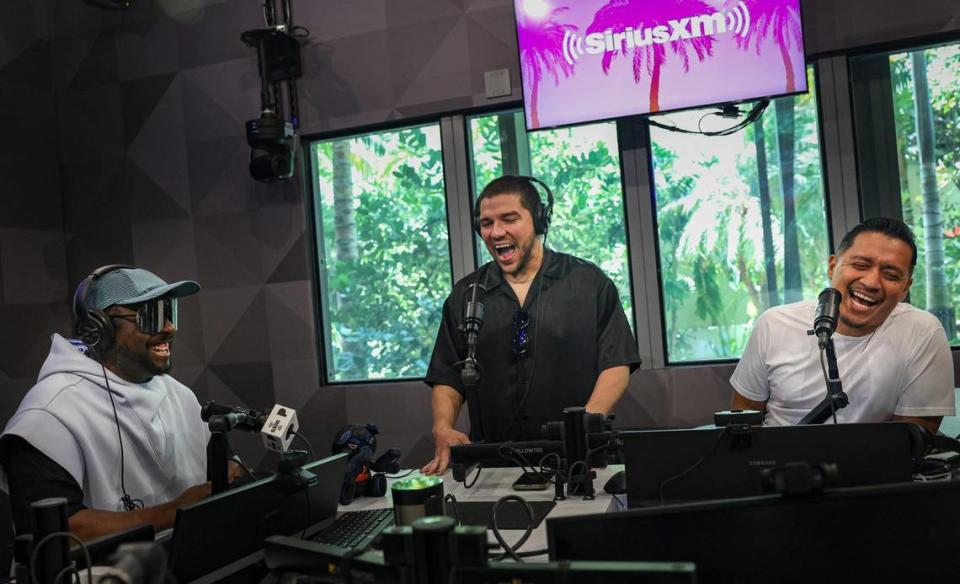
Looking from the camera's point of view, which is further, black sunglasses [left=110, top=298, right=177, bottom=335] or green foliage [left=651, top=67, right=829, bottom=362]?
green foliage [left=651, top=67, right=829, bottom=362]

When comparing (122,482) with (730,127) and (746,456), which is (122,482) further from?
(730,127)

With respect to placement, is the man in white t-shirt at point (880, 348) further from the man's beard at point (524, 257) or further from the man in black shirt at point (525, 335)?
the man's beard at point (524, 257)

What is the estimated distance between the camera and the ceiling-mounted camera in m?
4.39

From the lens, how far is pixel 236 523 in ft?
5.11

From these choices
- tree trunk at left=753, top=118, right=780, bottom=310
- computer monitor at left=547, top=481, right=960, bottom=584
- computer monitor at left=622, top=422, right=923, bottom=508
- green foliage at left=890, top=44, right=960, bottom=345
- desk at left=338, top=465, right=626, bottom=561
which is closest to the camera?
computer monitor at left=547, top=481, right=960, bottom=584

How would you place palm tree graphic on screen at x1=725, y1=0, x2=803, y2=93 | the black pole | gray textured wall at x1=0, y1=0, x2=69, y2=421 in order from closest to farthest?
the black pole, palm tree graphic on screen at x1=725, y1=0, x2=803, y2=93, gray textured wall at x1=0, y1=0, x2=69, y2=421

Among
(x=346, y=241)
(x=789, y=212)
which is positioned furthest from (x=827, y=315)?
(x=346, y=241)

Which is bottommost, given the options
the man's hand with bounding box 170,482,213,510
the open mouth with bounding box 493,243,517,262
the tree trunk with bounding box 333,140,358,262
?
the man's hand with bounding box 170,482,213,510

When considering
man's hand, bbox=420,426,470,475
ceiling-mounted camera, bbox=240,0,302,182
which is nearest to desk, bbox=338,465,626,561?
man's hand, bbox=420,426,470,475

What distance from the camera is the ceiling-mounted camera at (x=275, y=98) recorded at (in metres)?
4.39

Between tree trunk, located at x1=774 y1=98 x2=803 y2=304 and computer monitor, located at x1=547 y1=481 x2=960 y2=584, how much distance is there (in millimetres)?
3057

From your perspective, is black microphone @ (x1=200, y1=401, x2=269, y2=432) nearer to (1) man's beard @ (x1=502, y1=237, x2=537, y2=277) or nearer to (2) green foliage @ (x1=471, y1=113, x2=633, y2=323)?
(1) man's beard @ (x1=502, y1=237, x2=537, y2=277)

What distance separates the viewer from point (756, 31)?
3.73 meters

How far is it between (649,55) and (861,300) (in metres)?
1.90
